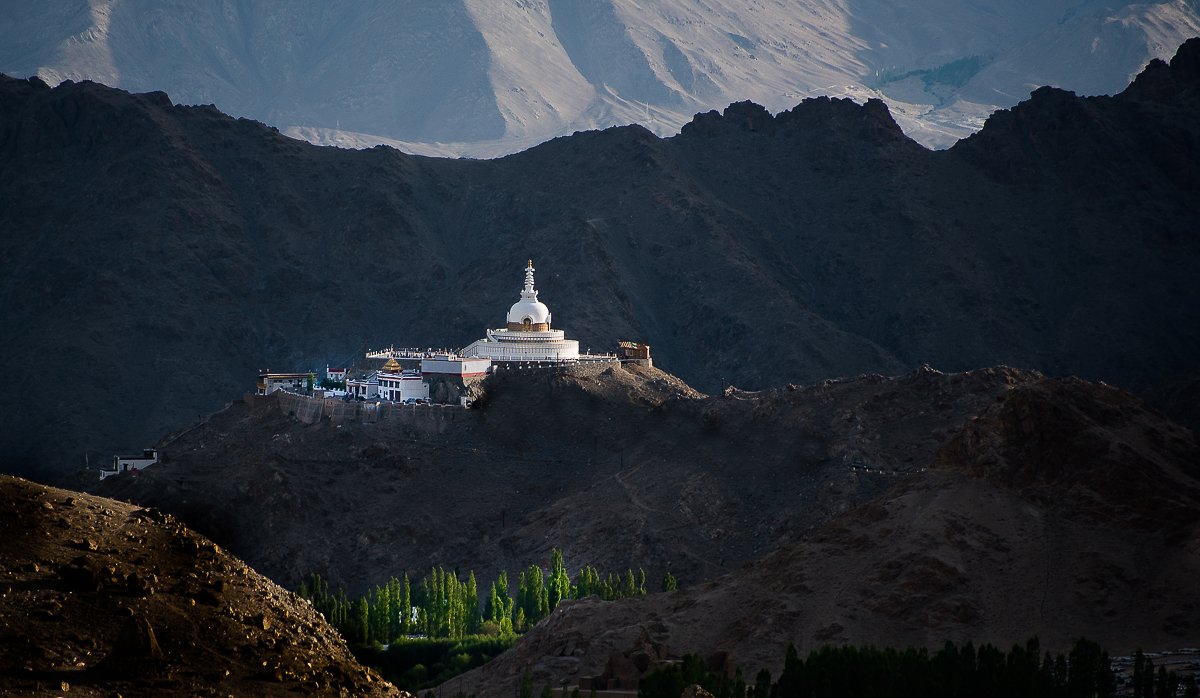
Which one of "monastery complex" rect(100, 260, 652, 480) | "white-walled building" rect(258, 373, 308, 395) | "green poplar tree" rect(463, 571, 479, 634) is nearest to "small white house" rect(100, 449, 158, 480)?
"monastery complex" rect(100, 260, 652, 480)

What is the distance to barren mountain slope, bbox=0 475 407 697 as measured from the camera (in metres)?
37.3

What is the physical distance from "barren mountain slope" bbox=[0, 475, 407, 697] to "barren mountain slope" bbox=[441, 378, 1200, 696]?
25.6 meters

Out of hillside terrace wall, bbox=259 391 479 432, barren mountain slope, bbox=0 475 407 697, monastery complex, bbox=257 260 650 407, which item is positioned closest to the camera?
barren mountain slope, bbox=0 475 407 697

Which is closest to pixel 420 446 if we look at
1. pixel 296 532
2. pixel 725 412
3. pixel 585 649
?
pixel 296 532

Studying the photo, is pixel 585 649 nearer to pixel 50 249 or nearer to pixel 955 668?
pixel 955 668

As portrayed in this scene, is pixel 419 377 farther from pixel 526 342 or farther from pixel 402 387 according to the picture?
pixel 526 342

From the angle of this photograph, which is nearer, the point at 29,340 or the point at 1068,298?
the point at 29,340

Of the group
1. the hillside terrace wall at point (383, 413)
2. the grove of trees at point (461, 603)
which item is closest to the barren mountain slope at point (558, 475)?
the hillside terrace wall at point (383, 413)

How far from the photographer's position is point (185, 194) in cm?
18675

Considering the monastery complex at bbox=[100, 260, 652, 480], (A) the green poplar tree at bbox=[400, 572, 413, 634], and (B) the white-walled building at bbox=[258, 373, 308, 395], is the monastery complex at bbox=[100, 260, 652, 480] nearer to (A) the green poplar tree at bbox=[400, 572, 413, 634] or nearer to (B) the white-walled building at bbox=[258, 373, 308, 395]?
(B) the white-walled building at bbox=[258, 373, 308, 395]

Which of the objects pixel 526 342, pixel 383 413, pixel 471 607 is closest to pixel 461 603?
pixel 471 607

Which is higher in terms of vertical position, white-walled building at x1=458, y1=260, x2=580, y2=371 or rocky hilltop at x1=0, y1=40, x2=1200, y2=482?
rocky hilltop at x1=0, y1=40, x2=1200, y2=482

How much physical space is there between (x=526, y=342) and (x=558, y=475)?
638 inches

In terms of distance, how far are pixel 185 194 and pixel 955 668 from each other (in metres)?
→ 150
